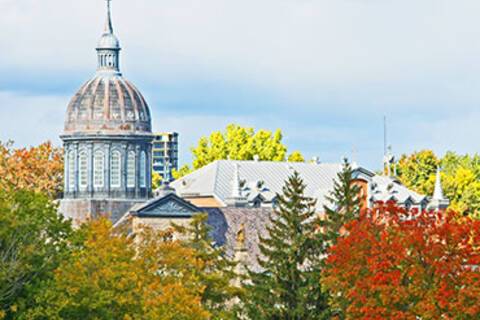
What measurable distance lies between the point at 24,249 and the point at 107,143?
3971cm

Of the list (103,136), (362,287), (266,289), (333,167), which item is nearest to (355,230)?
(362,287)

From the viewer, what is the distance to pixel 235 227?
4532 inches

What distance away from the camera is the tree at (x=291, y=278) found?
82812mm

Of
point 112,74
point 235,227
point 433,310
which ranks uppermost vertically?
point 112,74

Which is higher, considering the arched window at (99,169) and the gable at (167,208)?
the arched window at (99,169)

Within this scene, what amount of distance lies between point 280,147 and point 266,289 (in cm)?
7861

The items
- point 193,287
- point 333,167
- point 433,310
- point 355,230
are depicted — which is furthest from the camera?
point 333,167

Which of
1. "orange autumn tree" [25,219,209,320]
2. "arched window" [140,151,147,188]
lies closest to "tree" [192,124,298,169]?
"arched window" [140,151,147,188]

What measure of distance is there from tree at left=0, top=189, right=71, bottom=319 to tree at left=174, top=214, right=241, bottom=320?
11.2m

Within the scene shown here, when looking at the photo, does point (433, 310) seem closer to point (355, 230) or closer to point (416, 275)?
point (416, 275)

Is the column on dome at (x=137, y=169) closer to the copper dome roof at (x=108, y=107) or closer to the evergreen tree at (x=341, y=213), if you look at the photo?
the copper dome roof at (x=108, y=107)

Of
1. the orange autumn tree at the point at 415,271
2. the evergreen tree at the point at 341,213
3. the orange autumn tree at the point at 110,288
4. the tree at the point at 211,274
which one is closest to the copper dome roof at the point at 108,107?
the evergreen tree at the point at 341,213

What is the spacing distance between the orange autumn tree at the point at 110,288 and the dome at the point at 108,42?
95.7 ft

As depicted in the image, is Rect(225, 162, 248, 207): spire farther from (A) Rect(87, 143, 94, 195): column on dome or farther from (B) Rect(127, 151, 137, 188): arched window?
(A) Rect(87, 143, 94, 195): column on dome
